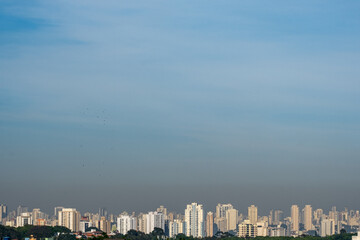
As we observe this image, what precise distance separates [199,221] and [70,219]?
74.9ft

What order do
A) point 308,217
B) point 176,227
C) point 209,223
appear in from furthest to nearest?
point 308,217
point 209,223
point 176,227

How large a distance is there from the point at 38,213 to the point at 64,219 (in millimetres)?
30499

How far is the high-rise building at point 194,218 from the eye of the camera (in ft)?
431

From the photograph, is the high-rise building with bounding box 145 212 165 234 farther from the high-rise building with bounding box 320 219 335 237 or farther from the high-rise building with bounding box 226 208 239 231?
the high-rise building with bounding box 320 219 335 237

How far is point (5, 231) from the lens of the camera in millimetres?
74250

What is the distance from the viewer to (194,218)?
13300 centimetres

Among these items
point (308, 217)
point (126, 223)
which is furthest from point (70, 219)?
point (308, 217)

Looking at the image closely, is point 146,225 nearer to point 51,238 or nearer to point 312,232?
point 312,232

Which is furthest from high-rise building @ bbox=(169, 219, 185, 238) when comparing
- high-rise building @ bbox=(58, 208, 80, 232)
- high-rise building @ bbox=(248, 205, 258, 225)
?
high-rise building @ bbox=(248, 205, 258, 225)

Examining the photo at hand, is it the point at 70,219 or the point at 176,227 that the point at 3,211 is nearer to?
the point at 70,219

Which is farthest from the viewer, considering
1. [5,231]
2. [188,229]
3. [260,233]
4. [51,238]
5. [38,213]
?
[38,213]

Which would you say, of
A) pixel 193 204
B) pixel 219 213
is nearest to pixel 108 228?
pixel 193 204

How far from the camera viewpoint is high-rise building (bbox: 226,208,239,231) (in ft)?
503

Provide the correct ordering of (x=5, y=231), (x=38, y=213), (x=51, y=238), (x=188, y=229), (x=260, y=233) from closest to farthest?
(x=5, y=231), (x=51, y=238), (x=260, y=233), (x=188, y=229), (x=38, y=213)
